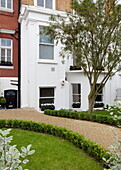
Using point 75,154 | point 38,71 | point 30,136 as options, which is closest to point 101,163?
point 75,154

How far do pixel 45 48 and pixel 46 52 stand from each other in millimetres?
309

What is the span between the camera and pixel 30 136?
5.96 metres

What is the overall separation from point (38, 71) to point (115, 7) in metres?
6.34

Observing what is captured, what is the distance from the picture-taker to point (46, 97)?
1192cm

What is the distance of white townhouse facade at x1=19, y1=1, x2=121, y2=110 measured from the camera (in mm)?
11438

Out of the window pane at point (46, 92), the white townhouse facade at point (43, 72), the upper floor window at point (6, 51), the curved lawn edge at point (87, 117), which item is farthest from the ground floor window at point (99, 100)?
the upper floor window at point (6, 51)

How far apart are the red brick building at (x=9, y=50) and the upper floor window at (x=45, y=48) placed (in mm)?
2622

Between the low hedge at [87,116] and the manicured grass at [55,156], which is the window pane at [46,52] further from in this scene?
the manicured grass at [55,156]

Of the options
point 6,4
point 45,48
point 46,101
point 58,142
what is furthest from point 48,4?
point 58,142

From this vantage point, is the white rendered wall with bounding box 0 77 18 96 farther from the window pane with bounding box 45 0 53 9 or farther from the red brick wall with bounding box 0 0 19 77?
the window pane with bounding box 45 0 53 9

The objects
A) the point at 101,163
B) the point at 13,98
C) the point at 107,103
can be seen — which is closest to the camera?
the point at 101,163

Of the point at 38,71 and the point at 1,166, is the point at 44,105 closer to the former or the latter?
the point at 38,71

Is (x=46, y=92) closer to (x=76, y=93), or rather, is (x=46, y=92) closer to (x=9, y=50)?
(x=76, y=93)

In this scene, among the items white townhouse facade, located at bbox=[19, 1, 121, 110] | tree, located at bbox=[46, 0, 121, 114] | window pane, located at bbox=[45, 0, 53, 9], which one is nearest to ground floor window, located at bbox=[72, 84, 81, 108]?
white townhouse facade, located at bbox=[19, 1, 121, 110]
